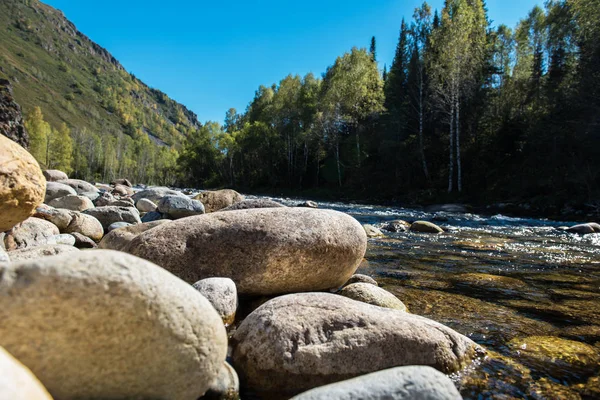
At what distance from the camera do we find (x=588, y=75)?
66.2 ft

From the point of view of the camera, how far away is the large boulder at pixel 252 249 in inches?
173

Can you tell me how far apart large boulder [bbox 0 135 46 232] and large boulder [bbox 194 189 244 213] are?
25.9ft

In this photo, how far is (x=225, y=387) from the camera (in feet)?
8.65

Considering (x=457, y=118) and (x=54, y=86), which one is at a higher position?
(x=54, y=86)

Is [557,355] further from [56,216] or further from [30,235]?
[56,216]

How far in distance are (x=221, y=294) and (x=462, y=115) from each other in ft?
94.4

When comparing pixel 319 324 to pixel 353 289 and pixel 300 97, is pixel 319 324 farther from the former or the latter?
pixel 300 97

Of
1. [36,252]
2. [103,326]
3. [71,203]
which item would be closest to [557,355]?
[103,326]

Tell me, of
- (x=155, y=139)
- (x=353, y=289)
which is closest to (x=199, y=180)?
(x=353, y=289)

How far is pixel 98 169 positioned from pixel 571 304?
387 ft

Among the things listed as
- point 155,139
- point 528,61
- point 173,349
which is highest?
point 155,139

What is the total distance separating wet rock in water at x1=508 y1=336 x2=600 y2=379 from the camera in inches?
124

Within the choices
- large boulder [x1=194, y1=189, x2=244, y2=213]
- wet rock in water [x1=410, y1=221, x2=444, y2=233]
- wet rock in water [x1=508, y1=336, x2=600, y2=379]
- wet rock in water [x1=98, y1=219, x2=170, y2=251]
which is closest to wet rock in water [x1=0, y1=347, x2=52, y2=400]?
wet rock in water [x1=508, y1=336, x2=600, y2=379]

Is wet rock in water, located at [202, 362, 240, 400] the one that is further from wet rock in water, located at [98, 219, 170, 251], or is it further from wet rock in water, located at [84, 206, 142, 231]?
wet rock in water, located at [84, 206, 142, 231]
